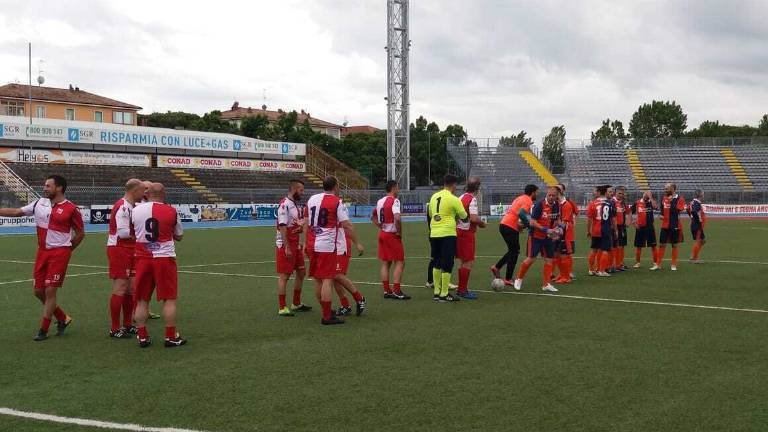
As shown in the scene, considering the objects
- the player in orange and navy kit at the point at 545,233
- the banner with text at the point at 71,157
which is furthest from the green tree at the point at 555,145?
the player in orange and navy kit at the point at 545,233

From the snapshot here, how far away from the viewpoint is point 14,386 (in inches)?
245

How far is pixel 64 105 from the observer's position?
71.8m

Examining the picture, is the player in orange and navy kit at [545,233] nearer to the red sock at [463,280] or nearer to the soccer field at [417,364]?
the soccer field at [417,364]

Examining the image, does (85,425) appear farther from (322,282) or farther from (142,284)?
(322,282)

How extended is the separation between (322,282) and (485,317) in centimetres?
228

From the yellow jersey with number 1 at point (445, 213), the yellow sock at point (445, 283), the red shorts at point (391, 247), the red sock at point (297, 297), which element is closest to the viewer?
A: the red sock at point (297, 297)

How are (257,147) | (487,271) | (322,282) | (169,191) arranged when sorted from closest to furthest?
(322,282), (487,271), (169,191), (257,147)

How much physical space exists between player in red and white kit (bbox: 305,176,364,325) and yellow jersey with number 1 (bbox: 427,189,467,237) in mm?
2094

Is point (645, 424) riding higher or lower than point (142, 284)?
lower

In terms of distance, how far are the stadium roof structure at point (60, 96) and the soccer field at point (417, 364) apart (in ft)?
215

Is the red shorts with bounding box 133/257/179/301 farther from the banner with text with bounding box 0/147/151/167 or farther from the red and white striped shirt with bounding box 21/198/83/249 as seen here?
the banner with text with bounding box 0/147/151/167

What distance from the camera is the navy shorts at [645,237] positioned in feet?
53.4

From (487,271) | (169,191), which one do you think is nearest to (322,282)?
(487,271)

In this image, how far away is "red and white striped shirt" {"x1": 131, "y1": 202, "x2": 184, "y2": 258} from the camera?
773 cm
